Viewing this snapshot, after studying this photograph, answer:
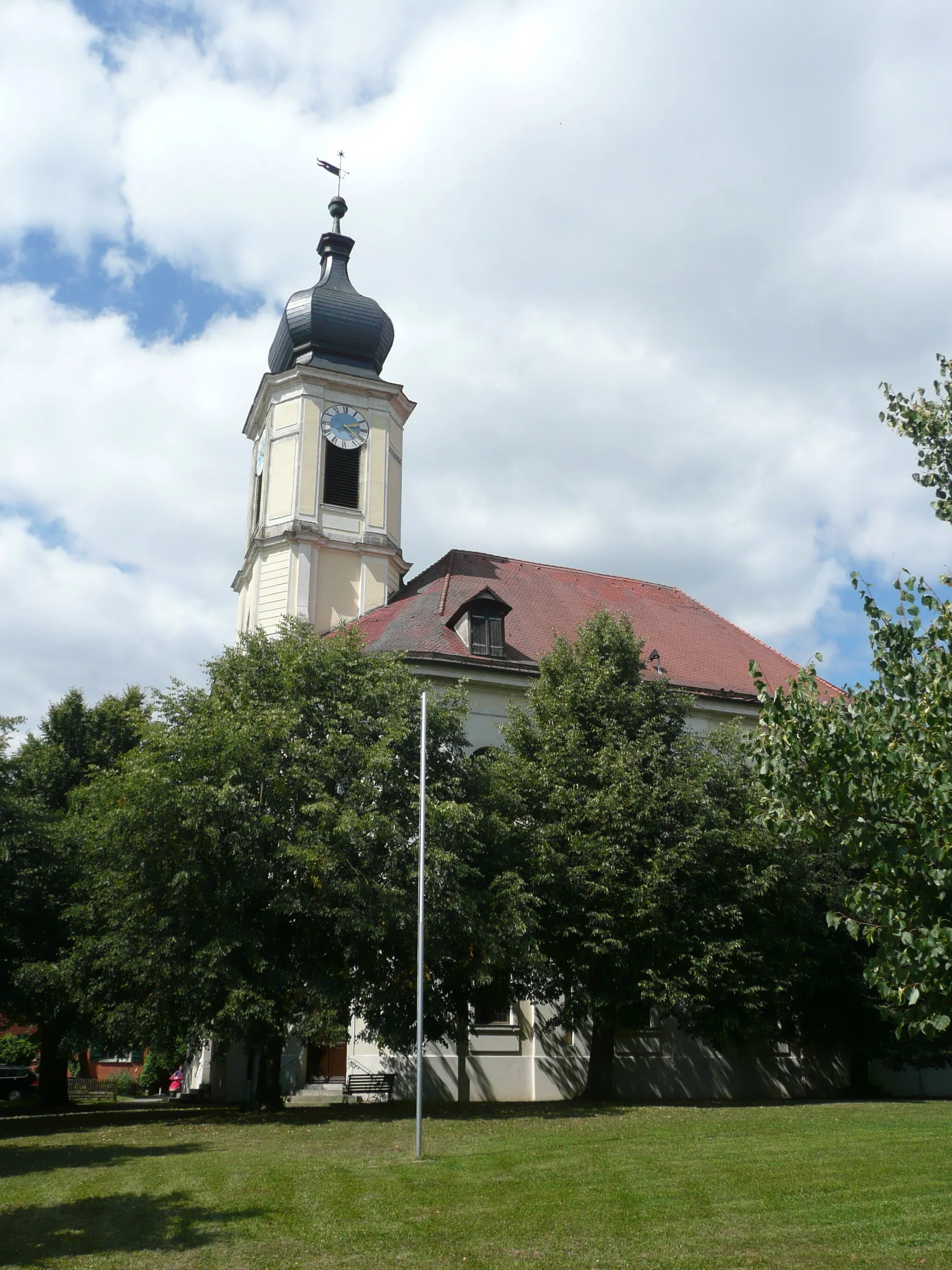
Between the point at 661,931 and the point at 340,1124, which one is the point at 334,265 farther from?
the point at 340,1124

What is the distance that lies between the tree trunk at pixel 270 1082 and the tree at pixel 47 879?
3.84 meters

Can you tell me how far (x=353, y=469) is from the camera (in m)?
37.8

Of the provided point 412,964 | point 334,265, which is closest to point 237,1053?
point 412,964

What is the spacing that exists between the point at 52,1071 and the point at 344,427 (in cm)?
2140

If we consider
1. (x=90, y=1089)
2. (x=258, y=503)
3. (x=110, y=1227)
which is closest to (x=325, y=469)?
(x=258, y=503)

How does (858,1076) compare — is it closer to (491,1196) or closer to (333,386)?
(491,1196)

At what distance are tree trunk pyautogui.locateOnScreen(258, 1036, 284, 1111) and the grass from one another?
109 inches

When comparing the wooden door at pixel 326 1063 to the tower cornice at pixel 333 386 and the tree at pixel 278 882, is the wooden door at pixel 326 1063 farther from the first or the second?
the tower cornice at pixel 333 386

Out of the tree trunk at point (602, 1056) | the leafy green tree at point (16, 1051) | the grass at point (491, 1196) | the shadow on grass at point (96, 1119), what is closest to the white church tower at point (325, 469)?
the shadow on grass at point (96, 1119)

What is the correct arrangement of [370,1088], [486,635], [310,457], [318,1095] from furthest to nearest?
[310,457]
[486,635]
[318,1095]
[370,1088]

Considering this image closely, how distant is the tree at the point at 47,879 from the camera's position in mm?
22469

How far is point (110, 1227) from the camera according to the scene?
33.4 feet

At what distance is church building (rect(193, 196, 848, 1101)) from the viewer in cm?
2733

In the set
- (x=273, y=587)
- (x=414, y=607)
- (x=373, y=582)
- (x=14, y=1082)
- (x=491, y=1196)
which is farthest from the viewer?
(x=373, y=582)
